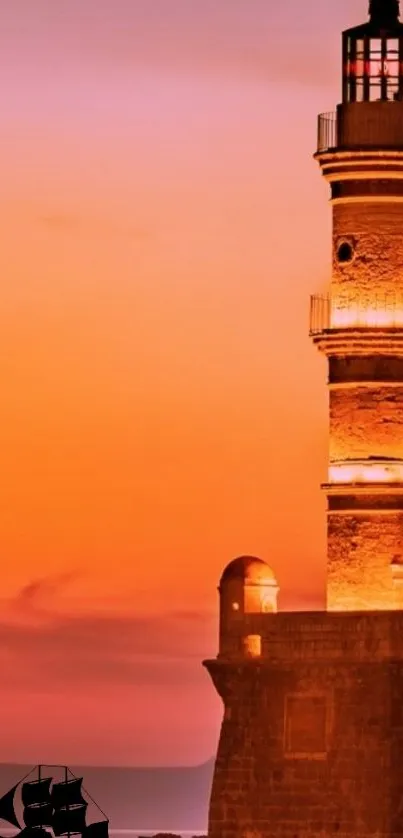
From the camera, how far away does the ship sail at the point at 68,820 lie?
70.4 m

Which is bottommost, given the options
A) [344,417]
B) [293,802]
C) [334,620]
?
[293,802]

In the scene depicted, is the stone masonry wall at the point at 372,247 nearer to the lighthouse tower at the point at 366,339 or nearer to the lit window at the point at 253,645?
the lighthouse tower at the point at 366,339

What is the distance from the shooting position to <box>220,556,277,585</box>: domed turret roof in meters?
56.2

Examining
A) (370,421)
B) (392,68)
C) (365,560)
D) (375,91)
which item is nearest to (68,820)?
(365,560)

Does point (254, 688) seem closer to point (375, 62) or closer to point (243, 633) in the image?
point (243, 633)

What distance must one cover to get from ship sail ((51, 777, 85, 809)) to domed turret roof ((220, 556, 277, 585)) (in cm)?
1624

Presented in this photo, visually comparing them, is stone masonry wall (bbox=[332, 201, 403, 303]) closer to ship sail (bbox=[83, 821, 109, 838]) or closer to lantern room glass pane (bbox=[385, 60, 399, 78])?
lantern room glass pane (bbox=[385, 60, 399, 78])

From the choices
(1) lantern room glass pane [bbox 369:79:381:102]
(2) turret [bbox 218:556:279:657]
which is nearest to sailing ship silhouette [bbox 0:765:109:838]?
(2) turret [bbox 218:556:279:657]

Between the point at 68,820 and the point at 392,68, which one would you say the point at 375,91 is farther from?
the point at 68,820

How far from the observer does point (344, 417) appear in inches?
2217

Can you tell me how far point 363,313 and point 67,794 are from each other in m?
20.4

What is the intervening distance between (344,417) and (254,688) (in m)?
5.52

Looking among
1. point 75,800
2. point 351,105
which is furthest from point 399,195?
point 75,800

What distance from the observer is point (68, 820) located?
7106 centimetres
